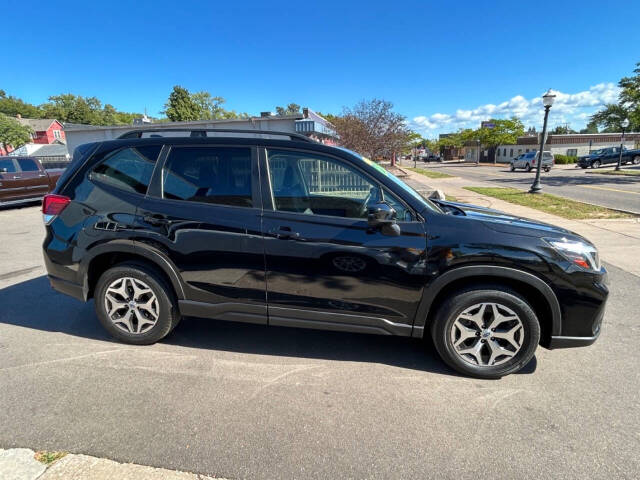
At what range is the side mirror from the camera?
2.54 metres

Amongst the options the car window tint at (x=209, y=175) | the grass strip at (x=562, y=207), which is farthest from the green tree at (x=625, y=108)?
the car window tint at (x=209, y=175)

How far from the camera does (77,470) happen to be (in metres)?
1.89

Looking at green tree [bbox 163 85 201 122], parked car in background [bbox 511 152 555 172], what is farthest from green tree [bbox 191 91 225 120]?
parked car in background [bbox 511 152 555 172]

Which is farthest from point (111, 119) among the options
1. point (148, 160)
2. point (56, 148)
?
point (148, 160)

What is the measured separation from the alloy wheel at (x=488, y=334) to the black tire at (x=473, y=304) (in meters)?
0.03

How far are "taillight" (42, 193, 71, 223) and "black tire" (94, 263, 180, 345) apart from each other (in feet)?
2.42

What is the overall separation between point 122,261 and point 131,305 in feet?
1.36

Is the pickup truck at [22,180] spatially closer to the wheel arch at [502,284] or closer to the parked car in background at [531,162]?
the wheel arch at [502,284]

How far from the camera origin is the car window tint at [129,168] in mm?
3068

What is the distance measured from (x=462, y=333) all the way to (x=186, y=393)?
2157 mm

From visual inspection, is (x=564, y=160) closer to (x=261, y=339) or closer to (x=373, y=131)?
(x=373, y=131)

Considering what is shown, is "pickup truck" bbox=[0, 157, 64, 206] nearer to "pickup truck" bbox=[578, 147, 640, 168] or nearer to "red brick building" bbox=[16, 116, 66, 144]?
"pickup truck" bbox=[578, 147, 640, 168]

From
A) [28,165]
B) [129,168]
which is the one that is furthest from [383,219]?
[28,165]

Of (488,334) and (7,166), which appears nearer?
(488,334)
